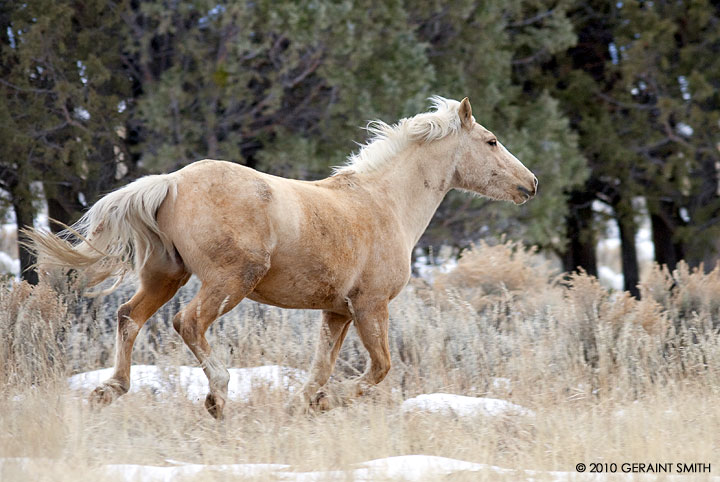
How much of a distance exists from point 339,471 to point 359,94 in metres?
8.63

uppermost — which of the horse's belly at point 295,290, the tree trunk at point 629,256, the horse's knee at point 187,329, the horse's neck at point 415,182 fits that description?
the tree trunk at point 629,256

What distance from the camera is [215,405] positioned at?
15.4 feet

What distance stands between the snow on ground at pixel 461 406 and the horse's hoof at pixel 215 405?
1244 millimetres

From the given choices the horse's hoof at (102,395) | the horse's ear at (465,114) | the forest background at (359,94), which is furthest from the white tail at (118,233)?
the forest background at (359,94)

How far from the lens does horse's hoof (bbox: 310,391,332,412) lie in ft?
17.7

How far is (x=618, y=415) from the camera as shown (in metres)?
5.29

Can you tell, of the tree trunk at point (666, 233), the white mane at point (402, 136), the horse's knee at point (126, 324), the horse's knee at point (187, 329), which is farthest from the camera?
the tree trunk at point (666, 233)

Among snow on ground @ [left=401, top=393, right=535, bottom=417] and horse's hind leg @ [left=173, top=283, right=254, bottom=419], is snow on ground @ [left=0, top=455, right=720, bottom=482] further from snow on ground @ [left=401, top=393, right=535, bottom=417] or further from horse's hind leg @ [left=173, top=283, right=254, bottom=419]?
snow on ground @ [left=401, top=393, right=535, bottom=417]

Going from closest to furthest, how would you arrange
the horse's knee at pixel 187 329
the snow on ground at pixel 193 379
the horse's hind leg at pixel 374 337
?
the horse's knee at pixel 187 329 → the horse's hind leg at pixel 374 337 → the snow on ground at pixel 193 379

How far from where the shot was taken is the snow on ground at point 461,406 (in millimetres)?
5244

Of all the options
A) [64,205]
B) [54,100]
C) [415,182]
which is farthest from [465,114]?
[64,205]

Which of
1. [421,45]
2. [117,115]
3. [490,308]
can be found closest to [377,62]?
[421,45]

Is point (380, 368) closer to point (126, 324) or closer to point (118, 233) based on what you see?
point (126, 324)

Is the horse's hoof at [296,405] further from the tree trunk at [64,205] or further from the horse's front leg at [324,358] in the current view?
the tree trunk at [64,205]
